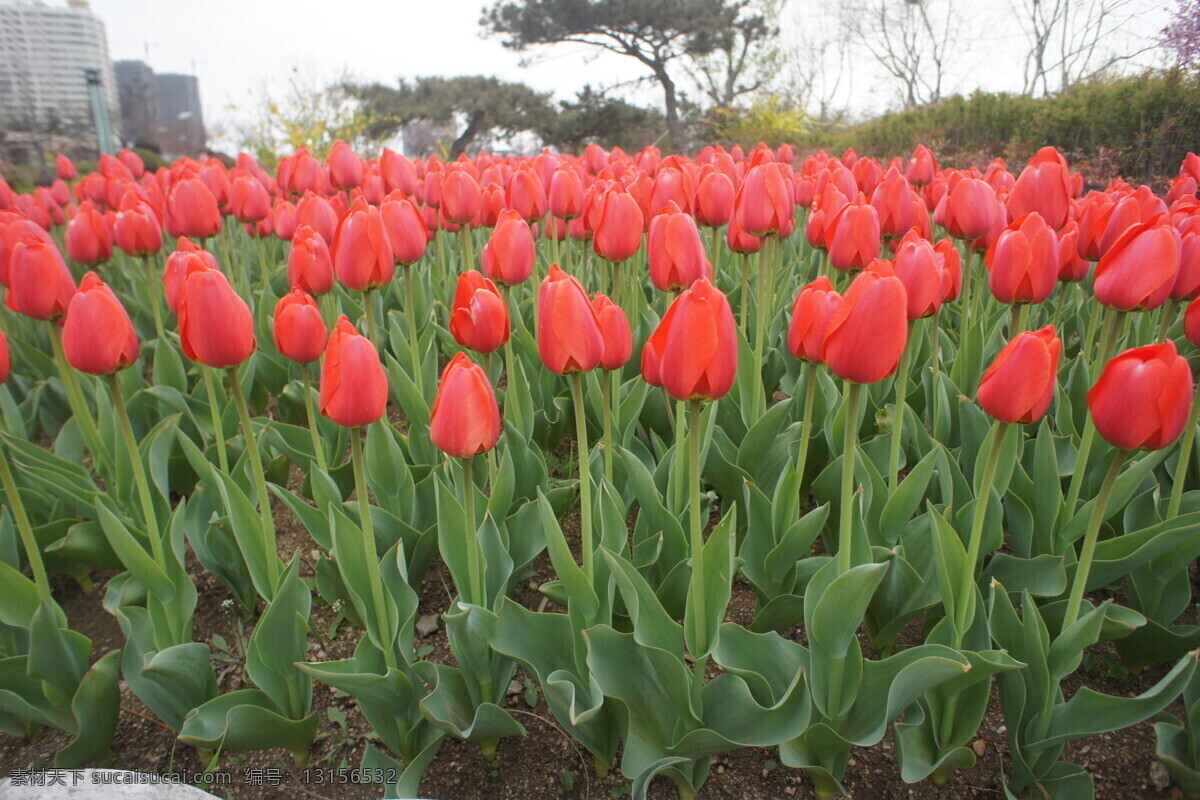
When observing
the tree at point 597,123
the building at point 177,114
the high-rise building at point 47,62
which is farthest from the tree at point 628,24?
the building at point 177,114

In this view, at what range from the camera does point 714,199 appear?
2473 mm

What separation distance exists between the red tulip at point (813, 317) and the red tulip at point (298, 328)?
1062 millimetres

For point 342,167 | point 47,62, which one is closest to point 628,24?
point 342,167

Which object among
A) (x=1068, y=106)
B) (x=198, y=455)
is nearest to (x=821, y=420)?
(x=198, y=455)

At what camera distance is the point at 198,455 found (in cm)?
186

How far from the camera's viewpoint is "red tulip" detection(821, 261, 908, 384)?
3.80ft

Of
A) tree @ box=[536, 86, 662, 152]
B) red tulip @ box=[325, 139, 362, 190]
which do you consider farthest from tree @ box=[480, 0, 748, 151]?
red tulip @ box=[325, 139, 362, 190]

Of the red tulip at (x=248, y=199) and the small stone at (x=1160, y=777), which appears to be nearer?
the small stone at (x=1160, y=777)

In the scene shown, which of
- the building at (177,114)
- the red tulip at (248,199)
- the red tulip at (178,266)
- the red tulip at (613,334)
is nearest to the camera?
the red tulip at (613,334)

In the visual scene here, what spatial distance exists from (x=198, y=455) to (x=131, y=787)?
2.67ft

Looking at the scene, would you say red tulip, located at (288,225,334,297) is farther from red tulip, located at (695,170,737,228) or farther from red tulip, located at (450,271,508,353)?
red tulip, located at (695,170,737,228)

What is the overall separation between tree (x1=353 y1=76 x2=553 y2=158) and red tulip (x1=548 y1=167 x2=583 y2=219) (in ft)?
62.7

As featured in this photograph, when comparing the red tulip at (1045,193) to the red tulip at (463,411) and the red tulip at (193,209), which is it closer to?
the red tulip at (463,411)

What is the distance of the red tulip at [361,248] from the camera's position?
1.95 meters
